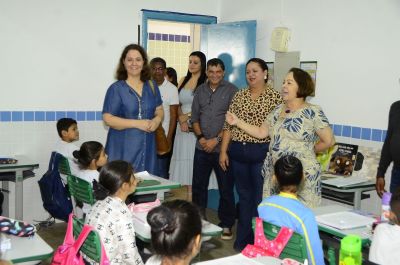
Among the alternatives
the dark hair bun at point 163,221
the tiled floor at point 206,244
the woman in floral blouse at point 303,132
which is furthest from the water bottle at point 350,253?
the tiled floor at point 206,244

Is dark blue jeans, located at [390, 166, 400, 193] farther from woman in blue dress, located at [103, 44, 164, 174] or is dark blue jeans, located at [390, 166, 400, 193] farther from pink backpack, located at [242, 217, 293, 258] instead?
woman in blue dress, located at [103, 44, 164, 174]

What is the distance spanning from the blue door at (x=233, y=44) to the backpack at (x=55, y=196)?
2.30 metres

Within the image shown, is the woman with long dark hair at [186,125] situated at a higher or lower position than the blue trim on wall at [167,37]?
lower

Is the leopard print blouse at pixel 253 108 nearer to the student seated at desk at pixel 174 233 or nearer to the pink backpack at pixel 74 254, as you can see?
the pink backpack at pixel 74 254

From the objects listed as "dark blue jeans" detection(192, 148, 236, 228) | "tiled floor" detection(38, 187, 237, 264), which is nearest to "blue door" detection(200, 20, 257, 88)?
"dark blue jeans" detection(192, 148, 236, 228)

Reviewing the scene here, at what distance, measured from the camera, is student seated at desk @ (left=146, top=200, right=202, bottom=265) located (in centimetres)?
174

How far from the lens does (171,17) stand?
230 inches

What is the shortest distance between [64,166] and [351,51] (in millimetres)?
2754

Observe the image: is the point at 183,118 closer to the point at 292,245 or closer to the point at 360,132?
the point at 360,132

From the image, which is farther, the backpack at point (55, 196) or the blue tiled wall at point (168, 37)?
the blue tiled wall at point (168, 37)

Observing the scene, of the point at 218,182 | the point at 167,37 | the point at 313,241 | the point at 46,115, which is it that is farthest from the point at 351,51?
the point at 167,37

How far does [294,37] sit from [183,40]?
162 inches

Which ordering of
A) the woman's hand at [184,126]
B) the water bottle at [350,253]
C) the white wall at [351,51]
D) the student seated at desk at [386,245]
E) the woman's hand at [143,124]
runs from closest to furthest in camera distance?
the water bottle at [350,253], the student seated at desk at [386,245], the woman's hand at [143,124], the white wall at [351,51], the woman's hand at [184,126]

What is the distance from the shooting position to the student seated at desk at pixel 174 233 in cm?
174
